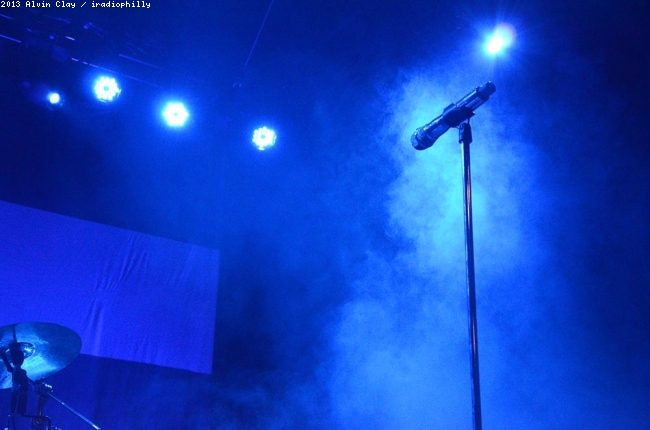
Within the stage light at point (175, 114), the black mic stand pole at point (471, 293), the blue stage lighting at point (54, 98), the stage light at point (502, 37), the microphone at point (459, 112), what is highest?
the stage light at point (502, 37)

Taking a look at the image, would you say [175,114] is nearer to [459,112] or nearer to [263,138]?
[263,138]

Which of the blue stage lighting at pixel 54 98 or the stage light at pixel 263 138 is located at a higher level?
the stage light at pixel 263 138

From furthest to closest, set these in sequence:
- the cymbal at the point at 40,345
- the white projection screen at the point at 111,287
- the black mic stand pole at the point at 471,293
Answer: the white projection screen at the point at 111,287, the cymbal at the point at 40,345, the black mic stand pole at the point at 471,293

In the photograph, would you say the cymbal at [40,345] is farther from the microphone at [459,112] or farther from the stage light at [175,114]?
the stage light at [175,114]

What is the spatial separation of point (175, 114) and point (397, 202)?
2.03m

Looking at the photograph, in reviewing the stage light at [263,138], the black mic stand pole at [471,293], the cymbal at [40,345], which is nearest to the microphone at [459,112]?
the black mic stand pole at [471,293]

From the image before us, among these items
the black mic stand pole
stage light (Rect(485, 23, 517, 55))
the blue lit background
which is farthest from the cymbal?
stage light (Rect(485, 23, 517, 55))

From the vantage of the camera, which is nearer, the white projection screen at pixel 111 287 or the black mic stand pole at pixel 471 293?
the black mic stand pole at pixel 471 293

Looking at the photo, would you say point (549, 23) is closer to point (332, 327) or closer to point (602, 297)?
point (602, 297)

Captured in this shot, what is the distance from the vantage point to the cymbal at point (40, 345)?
9.12ft

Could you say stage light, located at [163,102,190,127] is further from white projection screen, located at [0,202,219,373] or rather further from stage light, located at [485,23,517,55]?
stage light, located at [485,23,517,55]

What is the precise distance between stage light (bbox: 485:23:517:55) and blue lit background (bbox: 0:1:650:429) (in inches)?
2.3

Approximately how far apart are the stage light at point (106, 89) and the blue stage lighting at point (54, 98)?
0.25 metres

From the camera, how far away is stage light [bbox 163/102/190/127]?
4539mm
